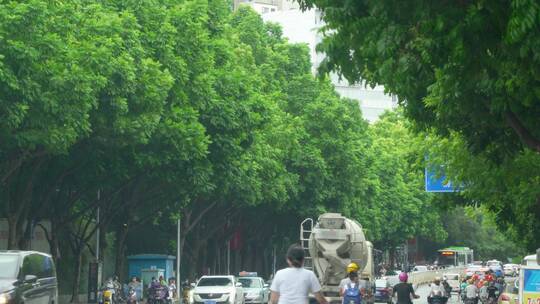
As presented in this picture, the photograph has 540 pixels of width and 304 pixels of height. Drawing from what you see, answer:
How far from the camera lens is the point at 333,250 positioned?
39062 millimetres

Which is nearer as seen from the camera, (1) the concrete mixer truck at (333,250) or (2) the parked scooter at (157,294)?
(1) the concrete mixer truck at (333,250)

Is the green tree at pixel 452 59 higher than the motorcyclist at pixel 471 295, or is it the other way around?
the green tree at pixel 452 59

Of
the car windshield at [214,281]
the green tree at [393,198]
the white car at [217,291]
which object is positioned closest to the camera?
the white car at [217,291]

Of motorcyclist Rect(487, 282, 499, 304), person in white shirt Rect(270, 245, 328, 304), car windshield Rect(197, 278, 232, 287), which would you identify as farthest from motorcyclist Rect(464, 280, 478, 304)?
person in white shirt Rect(270, 245, 328, 304)

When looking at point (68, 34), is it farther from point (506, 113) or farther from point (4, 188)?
point (506, 113)

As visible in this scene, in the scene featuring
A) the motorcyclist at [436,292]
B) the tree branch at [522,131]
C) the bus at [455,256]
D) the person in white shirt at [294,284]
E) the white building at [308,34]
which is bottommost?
the person in white shirt at [294,284]

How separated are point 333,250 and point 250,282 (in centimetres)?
1391

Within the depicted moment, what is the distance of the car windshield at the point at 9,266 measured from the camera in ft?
75.8

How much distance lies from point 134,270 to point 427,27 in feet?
147

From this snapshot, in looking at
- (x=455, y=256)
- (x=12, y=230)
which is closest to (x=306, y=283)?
(x=12, y=230)

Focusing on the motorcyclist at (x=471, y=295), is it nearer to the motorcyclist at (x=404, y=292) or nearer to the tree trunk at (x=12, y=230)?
the tree trunk at (x=12, y=230)

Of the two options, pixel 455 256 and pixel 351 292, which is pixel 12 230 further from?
pixel 455 256

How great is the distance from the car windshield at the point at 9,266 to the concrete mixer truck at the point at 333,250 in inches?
633

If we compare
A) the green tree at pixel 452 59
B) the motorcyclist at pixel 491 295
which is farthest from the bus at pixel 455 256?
the green tree at pixel 452 59
